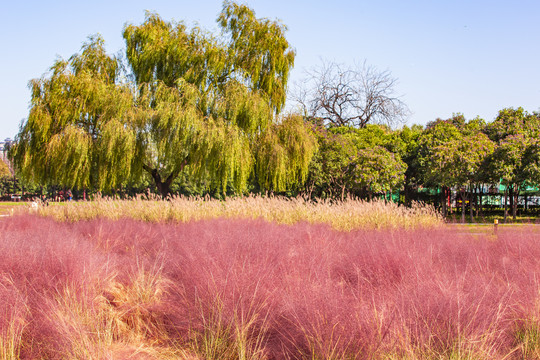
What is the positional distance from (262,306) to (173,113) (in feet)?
42.5

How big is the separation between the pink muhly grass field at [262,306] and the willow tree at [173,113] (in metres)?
10.7

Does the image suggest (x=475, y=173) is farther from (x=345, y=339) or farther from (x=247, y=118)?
(x=345, y=339)

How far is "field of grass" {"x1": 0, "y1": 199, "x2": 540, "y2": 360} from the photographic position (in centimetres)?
276

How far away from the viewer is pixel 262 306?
10.6 feet

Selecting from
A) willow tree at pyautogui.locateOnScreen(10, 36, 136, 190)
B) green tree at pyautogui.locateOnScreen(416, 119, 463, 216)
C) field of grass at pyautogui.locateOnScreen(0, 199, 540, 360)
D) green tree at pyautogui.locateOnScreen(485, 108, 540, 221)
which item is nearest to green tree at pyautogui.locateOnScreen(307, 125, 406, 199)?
green tree at pyautogui.locateOnScreen(416, 119, 463, 216)

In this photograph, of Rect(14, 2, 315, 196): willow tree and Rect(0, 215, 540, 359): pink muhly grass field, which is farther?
Rect(14, 2, 315, 196): willow tree

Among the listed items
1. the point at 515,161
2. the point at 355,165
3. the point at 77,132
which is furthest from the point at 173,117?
the point at 515,161

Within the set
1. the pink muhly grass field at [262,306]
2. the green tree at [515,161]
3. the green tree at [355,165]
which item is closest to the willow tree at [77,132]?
the green tree at [355,165]

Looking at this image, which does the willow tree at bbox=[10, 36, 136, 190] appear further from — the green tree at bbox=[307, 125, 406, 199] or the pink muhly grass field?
the pink muhly grass field

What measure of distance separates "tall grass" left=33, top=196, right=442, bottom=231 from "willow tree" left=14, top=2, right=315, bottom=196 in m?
3.16

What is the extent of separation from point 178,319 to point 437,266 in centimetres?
285

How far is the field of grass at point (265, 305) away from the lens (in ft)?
9.06

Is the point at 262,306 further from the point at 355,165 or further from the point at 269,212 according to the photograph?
the point at 355,165

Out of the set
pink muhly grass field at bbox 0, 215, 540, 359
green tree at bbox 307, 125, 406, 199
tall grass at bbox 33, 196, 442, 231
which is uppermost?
green tree at bbox 307, 125, 406, 199
